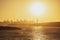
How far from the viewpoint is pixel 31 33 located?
1213mm

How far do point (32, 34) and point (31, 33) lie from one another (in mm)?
14

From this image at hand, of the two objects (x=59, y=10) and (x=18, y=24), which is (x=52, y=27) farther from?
(x=18, y=24)

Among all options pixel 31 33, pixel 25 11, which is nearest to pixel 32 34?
pixel 31 33

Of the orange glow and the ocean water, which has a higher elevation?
the orange glow

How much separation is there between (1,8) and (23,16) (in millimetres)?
261

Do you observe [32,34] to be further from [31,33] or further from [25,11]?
[25,11]

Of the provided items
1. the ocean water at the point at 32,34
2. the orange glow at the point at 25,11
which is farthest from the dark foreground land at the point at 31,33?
the orange glow at the point at 25,11

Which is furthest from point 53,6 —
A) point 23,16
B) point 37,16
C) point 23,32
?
point 23,32

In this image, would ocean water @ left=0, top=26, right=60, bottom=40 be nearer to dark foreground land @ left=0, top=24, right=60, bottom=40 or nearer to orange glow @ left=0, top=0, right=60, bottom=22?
dark foreground land @ left=0, top=24, right=60, bottom=40

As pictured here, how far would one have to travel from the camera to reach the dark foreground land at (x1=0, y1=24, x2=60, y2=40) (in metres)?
1.19

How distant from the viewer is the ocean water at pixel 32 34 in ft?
3.92

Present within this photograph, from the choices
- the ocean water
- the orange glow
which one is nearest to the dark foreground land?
the ocean water

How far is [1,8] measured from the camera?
52.9 inches

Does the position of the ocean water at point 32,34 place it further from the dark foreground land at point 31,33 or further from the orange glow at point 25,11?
the orange glow at point 25,11
